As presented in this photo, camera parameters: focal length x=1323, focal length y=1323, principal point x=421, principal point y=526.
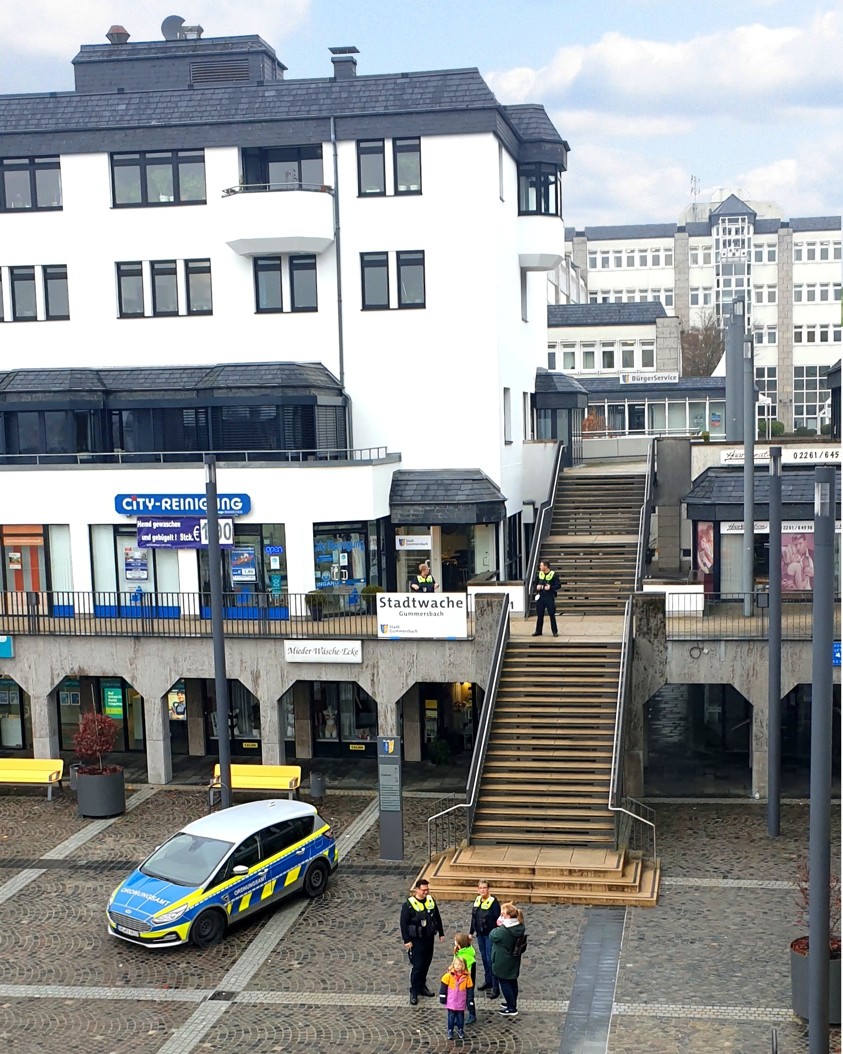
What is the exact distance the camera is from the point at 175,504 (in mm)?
32312

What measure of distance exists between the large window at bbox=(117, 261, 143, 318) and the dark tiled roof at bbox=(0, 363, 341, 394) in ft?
5.19

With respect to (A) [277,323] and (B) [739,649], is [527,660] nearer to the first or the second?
(B) [739,649]

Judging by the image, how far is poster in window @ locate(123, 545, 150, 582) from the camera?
1300 inches

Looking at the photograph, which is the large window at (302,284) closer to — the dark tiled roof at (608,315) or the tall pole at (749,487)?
the tall pole at (749,487)

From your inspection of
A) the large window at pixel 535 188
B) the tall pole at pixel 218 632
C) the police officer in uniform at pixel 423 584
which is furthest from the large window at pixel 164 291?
the tall pole at pixel 218 632

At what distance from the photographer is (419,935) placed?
18062 millimetres

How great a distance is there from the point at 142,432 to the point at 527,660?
506 inches

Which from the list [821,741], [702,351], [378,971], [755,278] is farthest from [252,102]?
[755,278]

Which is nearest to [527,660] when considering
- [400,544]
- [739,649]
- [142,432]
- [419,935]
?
[739,649]

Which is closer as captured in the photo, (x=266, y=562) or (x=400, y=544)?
(x=266, y=562)

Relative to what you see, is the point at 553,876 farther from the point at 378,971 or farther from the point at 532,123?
the point at 532,123

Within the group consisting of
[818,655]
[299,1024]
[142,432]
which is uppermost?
[142,432]

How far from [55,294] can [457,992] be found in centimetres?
2480

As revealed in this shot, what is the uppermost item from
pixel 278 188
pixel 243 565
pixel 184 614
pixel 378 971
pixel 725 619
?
pixel 278 188
